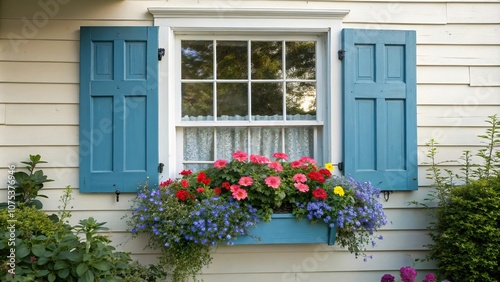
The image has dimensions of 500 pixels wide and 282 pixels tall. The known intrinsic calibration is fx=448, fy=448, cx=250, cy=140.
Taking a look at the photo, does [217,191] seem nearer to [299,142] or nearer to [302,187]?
[302,187]

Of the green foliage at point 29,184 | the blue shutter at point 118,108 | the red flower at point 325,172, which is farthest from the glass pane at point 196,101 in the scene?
the green foliage at point 29,184

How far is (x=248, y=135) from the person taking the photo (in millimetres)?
3441

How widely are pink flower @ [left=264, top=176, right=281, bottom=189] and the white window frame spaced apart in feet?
1.87

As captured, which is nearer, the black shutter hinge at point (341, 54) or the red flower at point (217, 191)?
the red flower at point (217, 191)

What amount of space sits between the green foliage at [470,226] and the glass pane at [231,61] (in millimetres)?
1558

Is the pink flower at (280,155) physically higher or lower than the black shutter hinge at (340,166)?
higher

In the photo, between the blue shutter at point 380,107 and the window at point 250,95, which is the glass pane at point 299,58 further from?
the blue shutter at point 380,107

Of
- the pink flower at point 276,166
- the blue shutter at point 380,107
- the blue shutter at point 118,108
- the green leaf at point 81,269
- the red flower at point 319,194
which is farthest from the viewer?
the blue shutter at point 380,107

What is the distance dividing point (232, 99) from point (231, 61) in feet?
0.97

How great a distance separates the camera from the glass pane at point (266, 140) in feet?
11.3

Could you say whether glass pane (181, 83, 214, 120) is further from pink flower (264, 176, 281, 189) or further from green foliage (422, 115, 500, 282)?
green foliage (422, 115, 500, 282)

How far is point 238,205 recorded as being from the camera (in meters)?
2.98

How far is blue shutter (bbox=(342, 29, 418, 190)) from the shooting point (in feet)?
10.9

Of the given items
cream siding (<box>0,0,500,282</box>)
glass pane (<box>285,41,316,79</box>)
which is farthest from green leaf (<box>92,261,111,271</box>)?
glass pane (<box>285,41,316,79</box>)
